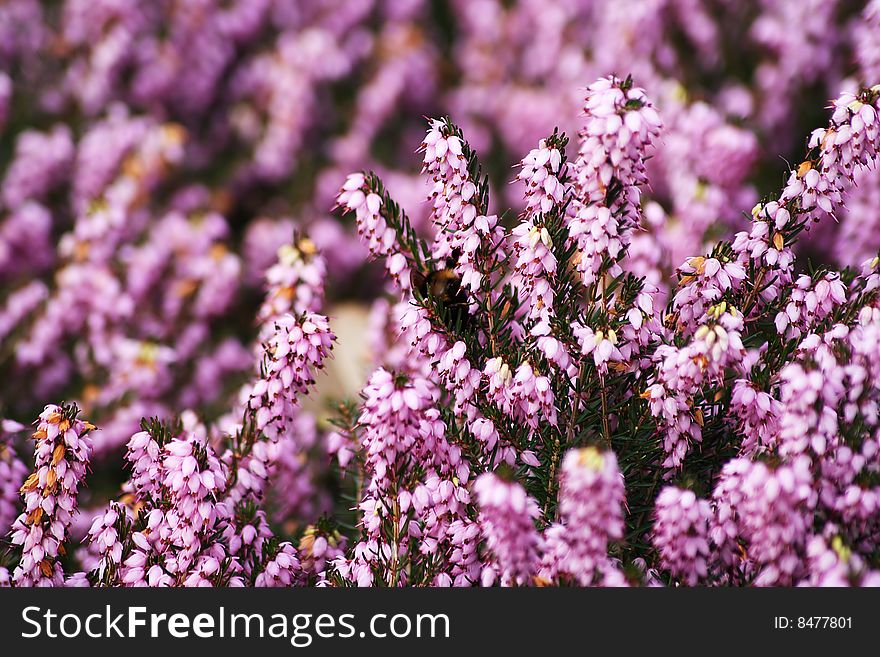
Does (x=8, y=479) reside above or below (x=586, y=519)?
above

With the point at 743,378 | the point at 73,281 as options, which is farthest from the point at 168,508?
the point at 73,281

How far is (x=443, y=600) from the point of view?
3062 millimetres

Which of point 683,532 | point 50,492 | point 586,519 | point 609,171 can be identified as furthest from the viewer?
point 50,492

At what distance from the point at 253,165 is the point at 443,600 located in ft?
21.9

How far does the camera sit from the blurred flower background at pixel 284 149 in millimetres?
5605

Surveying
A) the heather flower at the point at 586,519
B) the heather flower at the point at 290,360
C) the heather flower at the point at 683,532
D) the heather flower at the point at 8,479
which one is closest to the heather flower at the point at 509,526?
the heather flower at the point at 586,519

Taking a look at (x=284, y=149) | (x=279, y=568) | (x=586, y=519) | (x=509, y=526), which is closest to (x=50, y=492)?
(x=279, y=568)

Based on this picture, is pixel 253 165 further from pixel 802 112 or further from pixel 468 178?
pixel 468 178

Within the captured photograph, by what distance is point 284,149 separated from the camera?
876cm

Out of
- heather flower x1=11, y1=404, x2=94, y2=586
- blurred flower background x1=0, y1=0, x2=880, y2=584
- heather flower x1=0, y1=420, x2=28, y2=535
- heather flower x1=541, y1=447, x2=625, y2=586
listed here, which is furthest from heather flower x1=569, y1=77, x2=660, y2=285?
heather flower x1=0, y1=420, x2=28, y2=535

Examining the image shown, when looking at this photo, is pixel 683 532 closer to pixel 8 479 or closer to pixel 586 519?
pixel 586 519

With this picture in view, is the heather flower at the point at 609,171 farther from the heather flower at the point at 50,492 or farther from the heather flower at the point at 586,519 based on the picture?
the heather flower at the point at 50,492

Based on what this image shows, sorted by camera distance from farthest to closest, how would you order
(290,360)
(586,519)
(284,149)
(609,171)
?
(284,149) → (290,360) → (609,171) → (586,519)

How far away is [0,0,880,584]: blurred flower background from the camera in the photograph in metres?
5.61
